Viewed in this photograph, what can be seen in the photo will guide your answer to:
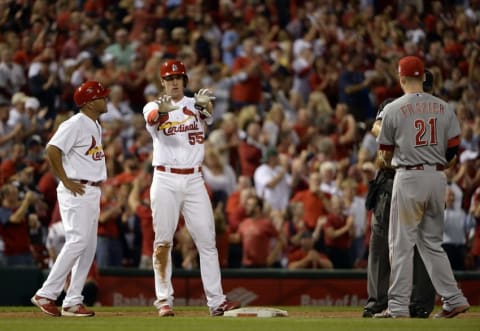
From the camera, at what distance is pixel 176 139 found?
11781 millimetres

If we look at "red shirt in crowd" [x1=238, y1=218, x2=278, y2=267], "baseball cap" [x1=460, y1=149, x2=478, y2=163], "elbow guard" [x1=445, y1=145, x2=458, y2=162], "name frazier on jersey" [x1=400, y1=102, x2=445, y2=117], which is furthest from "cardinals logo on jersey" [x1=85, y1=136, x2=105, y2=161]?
"baseball cap" [x1=460, y1=149, x2=478, y2=163]

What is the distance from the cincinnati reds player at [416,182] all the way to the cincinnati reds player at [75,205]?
272 centimetres

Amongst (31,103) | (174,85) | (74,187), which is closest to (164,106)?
(174,85)

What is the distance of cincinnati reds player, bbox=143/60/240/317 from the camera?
11758mm

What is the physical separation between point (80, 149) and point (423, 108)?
125 inches

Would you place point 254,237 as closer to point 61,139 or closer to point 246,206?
point 246,206

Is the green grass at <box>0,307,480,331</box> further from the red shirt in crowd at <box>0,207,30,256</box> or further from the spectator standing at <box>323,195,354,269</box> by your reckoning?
the spectator standing at <box>323,195,354,269</box>

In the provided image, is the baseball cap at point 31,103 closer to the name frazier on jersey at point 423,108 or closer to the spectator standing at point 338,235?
the spectator standing at point 338,235

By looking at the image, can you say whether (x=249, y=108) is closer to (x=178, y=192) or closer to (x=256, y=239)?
(x=256, y=239)

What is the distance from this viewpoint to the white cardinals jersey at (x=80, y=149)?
1169 cm

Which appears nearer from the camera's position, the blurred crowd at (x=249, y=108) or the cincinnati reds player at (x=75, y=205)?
the cincinnati reds player at (x=75, y=205)

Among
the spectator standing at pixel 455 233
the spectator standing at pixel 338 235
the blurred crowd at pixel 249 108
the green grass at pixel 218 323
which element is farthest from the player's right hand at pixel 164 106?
the spectator standing at pixel 455 233

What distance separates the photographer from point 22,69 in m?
20.3

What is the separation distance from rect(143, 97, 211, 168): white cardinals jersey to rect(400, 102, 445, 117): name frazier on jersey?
2128 mm
